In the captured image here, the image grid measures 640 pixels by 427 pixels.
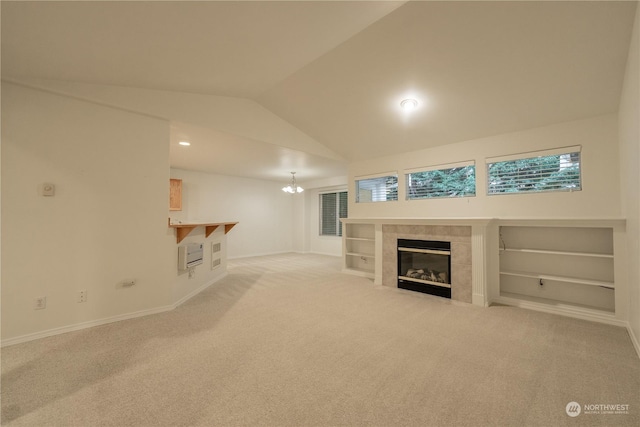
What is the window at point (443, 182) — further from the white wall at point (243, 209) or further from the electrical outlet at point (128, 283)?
the white wall at point (243, 209)

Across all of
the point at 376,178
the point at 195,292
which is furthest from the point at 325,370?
the point at 376,178

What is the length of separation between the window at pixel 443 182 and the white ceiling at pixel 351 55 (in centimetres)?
54

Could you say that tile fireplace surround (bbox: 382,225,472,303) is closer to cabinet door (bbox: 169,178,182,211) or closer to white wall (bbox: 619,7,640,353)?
white wall (bbox: 619,7,640,353)

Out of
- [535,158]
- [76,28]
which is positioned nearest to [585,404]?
[535,158]

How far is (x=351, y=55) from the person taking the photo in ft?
9.29

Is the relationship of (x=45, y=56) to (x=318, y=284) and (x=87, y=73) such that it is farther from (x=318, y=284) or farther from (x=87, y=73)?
(x=318, y=284)

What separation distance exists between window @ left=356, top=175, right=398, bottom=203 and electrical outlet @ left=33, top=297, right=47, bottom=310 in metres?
4.84

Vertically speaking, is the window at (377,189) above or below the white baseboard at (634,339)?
above

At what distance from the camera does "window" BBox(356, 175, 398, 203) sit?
5.03 m

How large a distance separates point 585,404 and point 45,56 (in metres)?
4.90

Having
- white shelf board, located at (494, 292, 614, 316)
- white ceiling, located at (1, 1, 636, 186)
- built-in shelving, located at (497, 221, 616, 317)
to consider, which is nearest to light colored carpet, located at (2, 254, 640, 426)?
white shelf board, located at (494, 292, 614, 316)

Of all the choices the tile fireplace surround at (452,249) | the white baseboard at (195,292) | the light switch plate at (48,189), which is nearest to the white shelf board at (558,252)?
the tile fireplace surround at (452,249)

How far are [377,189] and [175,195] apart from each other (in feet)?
15.9

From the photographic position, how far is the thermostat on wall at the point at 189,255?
348 centimetres
